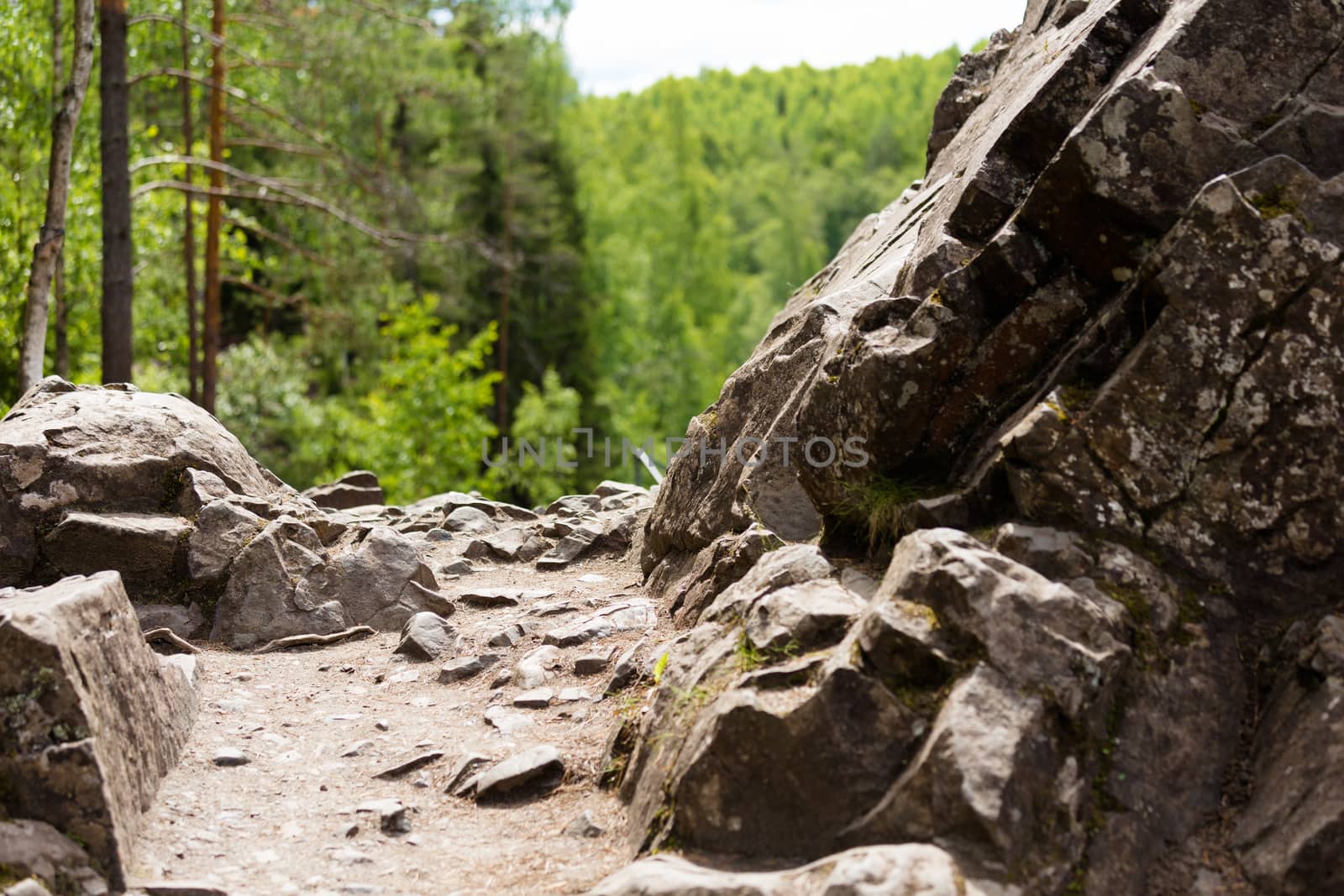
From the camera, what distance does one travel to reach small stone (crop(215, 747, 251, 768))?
7.20 meters

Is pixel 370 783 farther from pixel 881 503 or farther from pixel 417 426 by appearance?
pixel 417 426

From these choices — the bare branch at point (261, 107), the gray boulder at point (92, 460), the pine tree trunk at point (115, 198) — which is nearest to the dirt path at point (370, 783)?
the gray boulder at point (92, 460)

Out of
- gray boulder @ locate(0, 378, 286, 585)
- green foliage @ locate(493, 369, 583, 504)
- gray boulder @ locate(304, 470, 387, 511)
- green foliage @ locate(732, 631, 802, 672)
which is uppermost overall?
gray boulder @ locate(0, 378, 286, 585)

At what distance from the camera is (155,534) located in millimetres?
9891

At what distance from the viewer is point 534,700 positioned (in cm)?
809

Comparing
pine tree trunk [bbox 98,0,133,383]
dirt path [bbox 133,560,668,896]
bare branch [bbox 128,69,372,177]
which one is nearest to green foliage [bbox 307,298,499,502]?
bare branch [bbox 128,69,372,177]

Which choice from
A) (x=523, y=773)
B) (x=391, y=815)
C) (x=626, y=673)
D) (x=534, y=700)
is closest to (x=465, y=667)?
(x=534, y=700)

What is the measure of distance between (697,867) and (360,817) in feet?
7.24

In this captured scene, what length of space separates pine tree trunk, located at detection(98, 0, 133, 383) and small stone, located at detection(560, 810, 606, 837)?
1320cm

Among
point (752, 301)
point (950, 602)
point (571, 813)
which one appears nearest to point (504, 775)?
point (571, 813)

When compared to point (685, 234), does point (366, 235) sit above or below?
below

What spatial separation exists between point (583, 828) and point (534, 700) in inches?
76.1

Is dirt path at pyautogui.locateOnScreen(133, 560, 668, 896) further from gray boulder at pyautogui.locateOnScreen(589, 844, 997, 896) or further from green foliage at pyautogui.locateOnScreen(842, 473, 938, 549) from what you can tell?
green foliage at pyautogui.locateOnScreen(842, 473, 938, 549)

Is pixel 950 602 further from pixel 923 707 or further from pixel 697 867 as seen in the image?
pixel 697 867
